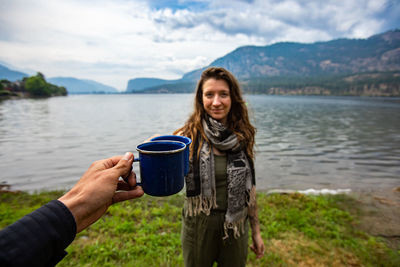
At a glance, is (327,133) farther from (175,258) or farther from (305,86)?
(305,86)

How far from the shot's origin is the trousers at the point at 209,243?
2.32 m

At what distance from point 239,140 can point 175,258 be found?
2.66 meters

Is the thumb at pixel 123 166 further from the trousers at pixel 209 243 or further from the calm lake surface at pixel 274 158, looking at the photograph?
the calm lake surface at pixel 274 158

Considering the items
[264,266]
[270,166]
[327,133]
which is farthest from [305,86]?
[264,266]

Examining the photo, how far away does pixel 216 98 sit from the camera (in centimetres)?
257

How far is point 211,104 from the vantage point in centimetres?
262

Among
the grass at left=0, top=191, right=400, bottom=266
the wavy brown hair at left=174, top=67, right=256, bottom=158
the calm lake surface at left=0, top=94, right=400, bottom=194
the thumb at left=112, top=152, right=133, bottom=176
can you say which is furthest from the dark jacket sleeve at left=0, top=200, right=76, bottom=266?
the calm lake surface at left=0, top=94, right=400, bottom=194

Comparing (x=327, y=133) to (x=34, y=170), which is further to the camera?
(x=327, y=133)

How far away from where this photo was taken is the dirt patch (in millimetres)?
4969

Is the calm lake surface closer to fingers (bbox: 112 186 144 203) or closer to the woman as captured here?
the woman

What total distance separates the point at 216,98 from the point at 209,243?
175 cm

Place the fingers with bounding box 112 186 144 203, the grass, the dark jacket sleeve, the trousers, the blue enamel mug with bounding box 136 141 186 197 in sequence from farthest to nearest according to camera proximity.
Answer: the grass → the trousers → the fingers with bounding box 112 186 144 203 → the blue enamel mug with bounding box 136 141 186 197 → the dark jacket sleeve

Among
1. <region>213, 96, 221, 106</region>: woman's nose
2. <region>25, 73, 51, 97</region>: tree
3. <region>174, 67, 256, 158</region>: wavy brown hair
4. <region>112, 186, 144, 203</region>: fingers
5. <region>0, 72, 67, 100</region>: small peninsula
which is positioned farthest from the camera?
<region>25, 73, 51, 97</region>: tree

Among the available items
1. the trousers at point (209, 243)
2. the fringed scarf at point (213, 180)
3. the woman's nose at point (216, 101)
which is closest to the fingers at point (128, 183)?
the fringed scarf at point (213, 180)
